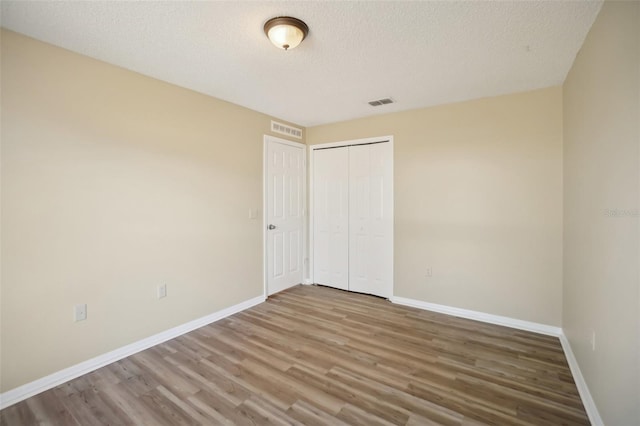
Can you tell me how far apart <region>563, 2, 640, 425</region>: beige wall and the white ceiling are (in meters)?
0.37

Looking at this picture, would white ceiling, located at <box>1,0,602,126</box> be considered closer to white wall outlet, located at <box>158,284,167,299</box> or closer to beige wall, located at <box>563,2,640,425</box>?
beige wall, located at <box>563,2,640,425</box>

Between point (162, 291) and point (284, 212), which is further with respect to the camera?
point (284, 212)

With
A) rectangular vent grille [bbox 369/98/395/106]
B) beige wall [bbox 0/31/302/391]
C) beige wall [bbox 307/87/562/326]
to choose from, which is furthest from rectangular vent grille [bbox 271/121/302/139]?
rectangular vent grille [bbox 369/98/395/106]

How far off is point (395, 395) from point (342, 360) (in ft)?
1.80

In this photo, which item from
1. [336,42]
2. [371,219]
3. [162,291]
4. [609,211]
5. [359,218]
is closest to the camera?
[609,211]

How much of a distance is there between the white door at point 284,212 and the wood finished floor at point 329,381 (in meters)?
1.07

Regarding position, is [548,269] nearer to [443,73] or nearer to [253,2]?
[443,73]

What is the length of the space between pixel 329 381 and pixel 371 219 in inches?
89.2

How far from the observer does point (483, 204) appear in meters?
3.14

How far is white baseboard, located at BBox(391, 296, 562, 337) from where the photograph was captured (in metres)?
2.84

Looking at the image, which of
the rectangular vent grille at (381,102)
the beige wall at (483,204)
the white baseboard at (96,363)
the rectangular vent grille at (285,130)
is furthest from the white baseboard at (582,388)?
the rectangular vent grille at (285,130)

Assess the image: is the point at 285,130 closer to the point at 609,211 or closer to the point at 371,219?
the point at 371,219

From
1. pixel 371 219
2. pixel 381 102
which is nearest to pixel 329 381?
pixel 371 219

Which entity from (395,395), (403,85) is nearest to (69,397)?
(395,395)
